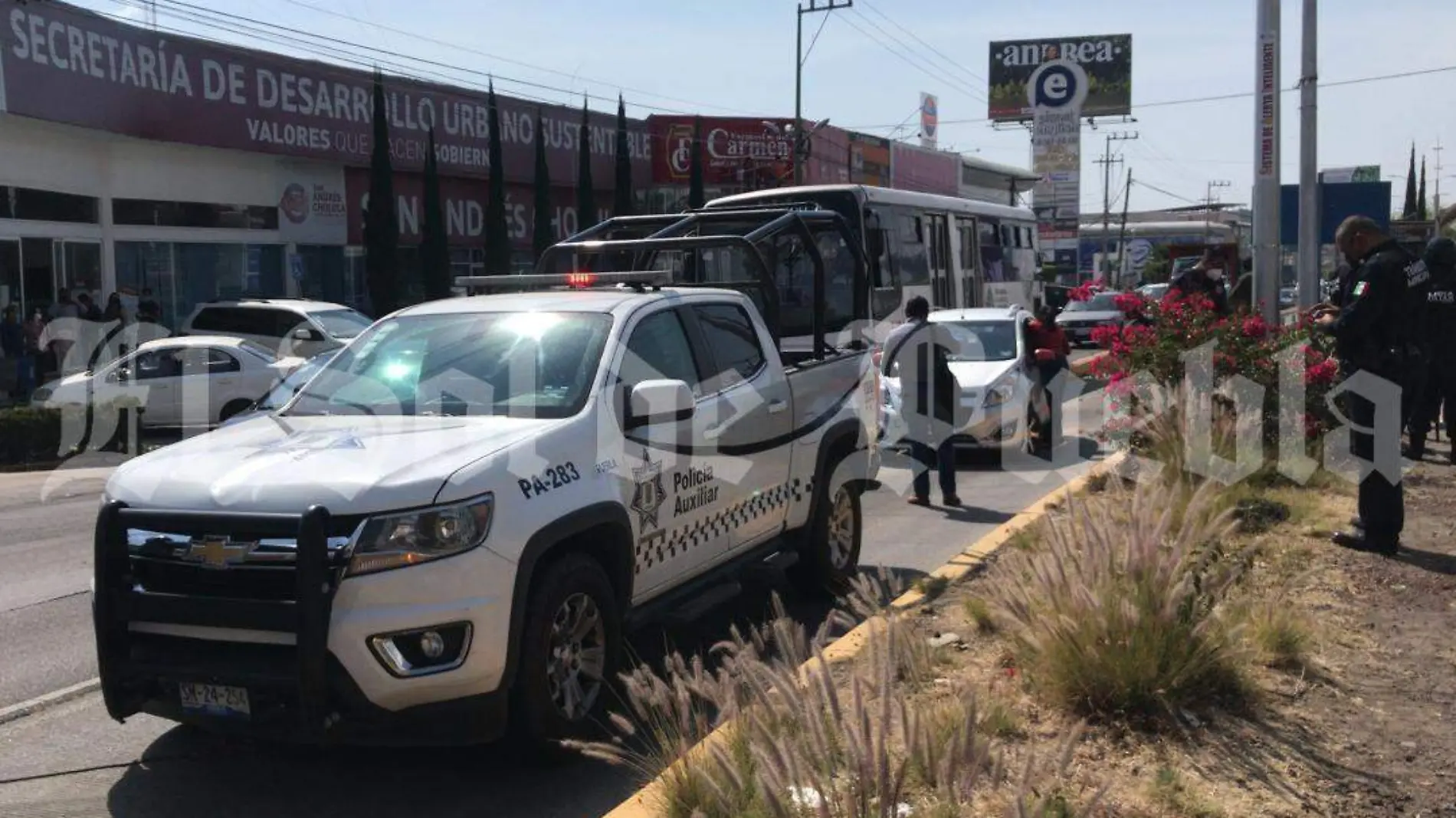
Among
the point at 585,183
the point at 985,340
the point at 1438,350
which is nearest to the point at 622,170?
the point at 585,183

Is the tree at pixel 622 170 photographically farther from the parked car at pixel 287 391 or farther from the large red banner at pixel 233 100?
the parked car at pixel 287 391

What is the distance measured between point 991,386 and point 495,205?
2311 cm

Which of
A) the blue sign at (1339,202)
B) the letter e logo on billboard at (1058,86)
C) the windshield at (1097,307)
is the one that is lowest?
the windshield at (1097,307)

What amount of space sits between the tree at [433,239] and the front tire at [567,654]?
28505mm

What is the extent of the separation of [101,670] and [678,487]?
2.56m

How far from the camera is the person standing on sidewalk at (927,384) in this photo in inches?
456

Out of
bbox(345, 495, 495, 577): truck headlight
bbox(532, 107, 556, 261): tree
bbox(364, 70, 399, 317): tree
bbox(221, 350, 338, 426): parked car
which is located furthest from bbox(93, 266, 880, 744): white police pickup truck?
A: bbox(532, 107, 556, 261): tree

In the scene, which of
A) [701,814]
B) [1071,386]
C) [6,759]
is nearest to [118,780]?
[6,759]

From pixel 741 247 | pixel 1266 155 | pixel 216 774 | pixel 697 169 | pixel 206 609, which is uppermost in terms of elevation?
pixel 697 169

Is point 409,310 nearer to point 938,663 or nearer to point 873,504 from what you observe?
point 938,663

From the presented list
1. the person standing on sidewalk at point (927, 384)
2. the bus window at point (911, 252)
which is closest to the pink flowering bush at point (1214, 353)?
the person standing on sidewalk at point (927, 384)

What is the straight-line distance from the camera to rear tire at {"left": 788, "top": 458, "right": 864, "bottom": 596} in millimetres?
8164

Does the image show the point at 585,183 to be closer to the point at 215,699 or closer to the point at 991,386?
the point at 991,386

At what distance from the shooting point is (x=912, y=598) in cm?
736
